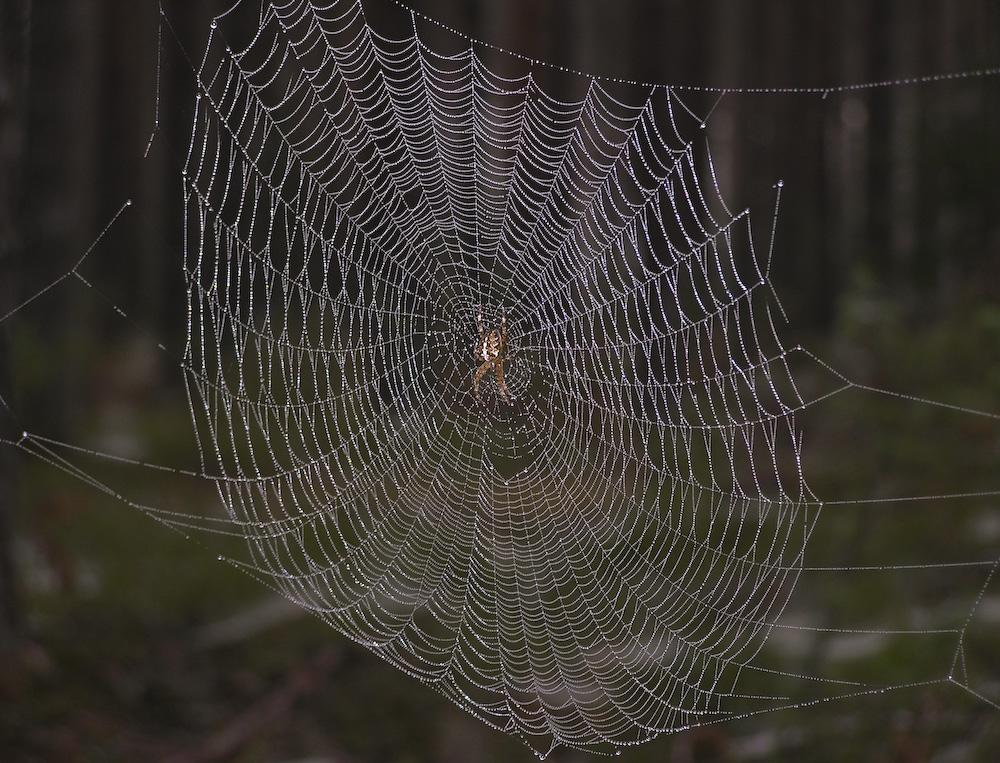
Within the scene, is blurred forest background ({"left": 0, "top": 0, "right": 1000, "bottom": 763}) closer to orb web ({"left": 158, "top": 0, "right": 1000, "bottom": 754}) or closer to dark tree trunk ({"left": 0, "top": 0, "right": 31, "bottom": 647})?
dark tree trunk ({"left": 0, "top": 0, "right": 31, "bottom": 647})

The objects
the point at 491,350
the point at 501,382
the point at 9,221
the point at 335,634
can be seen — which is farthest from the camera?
the point at 335,634

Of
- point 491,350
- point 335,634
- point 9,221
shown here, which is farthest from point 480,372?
point 335,634

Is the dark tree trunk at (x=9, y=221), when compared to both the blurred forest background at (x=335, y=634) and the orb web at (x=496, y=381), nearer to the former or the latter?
the blurred forest background at (x=335, y=634)

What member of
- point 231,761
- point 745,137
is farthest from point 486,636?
point 745,137

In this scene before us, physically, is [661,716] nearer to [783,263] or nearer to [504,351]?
[504,351]

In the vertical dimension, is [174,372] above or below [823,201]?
below

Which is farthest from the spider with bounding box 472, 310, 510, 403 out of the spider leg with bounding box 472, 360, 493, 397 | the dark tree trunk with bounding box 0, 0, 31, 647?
the dark tree trunk with bounding box 0, 0, 31, 647

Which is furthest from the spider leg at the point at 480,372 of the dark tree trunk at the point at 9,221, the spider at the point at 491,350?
the dark tree trunk at the point at 9,221

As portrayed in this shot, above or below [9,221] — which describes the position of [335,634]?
below

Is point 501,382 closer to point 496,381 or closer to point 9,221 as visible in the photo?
point 496,381
